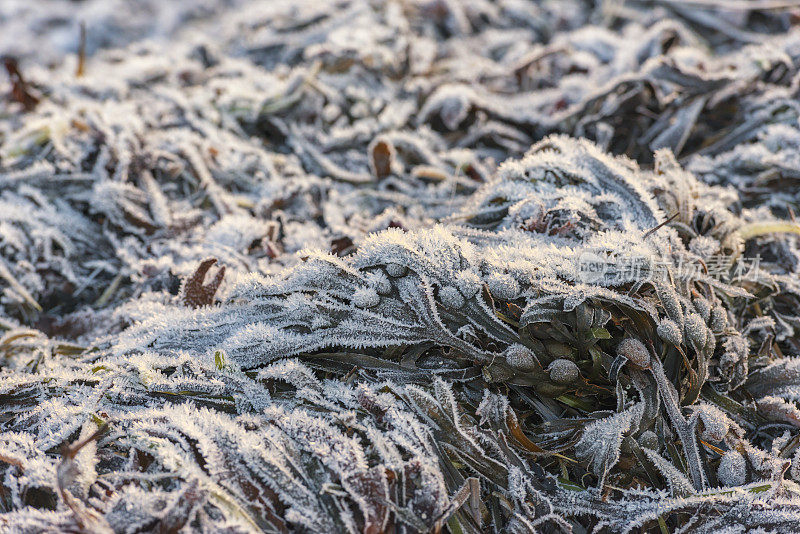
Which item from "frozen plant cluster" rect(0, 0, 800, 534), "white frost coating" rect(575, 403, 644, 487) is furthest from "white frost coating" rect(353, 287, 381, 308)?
"white frost coating" rect(575, 403, 644, 487)

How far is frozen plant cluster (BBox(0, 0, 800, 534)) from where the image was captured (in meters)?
0.98

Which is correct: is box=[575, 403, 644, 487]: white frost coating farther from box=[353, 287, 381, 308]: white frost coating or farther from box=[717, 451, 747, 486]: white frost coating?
box=[353, 287, 381, 308]: white frost coating

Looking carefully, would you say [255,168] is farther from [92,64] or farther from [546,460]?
[92,64]

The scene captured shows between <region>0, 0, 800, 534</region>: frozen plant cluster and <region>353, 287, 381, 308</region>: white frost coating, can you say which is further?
<region>353, 287, 381, 308</region>: white frost coating

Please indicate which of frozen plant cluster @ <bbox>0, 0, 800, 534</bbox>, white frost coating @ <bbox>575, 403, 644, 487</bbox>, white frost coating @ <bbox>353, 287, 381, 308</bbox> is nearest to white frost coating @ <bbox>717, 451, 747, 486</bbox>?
frozen plant cluster @ <bbox>0, 0, 800, 534</bbox>

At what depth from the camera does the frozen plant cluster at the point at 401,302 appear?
980 mm

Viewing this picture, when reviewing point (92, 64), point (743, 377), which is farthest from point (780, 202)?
point (92, 64)

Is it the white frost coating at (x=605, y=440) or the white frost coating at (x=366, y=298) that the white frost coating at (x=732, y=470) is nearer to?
the white frost coating at (x=605, y=440)

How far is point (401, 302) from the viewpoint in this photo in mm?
1192

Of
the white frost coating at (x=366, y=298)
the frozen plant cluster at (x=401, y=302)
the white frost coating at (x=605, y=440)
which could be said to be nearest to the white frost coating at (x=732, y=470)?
the frozen plant cluster at (x=401, y=302)

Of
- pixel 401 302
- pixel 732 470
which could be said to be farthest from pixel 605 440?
pixel 401 302

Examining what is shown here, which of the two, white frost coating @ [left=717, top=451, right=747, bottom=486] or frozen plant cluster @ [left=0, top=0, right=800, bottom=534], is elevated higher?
frozen plant cluster @ [left=0, top=0, right=800, bottom=534]

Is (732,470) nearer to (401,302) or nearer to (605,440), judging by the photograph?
(605,440)

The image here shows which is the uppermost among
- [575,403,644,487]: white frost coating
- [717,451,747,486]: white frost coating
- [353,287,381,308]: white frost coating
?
[353,287,381,308]: white frost coating
